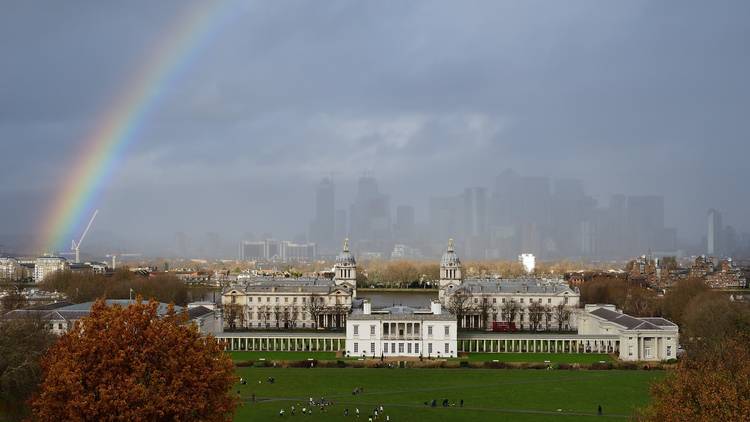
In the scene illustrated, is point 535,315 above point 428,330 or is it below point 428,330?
below

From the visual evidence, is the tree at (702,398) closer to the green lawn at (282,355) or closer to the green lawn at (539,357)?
the green lawn at (539,357)

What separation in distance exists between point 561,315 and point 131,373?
75.4m

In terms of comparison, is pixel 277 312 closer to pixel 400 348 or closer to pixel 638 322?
pixel 400 348

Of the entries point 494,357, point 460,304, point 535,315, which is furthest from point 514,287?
point 494,357

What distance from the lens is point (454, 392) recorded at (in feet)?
178

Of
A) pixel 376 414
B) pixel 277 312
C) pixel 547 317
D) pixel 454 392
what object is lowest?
pixel 454 392

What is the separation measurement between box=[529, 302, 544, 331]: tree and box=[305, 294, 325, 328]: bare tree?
26.6 m

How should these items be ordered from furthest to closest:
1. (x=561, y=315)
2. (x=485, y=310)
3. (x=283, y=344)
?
(x=485, y=310), (x=561, y=315), (x=283, y=344)

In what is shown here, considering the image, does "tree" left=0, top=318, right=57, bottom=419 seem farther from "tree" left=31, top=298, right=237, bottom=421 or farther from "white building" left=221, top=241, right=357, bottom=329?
"white building" left=221, top=241, right=357, bottom=329

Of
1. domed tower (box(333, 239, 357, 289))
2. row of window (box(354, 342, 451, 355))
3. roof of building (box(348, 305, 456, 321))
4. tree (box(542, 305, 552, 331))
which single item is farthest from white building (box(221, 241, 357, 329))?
tree (box(542, 305, 552, 331))

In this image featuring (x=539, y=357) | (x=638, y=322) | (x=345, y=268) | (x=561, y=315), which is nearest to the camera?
(x=539, y=357)

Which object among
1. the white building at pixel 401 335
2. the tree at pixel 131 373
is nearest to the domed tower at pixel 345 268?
the white building at pixel 401 335

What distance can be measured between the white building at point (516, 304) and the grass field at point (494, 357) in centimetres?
2289

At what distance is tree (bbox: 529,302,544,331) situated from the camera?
3912 inches
